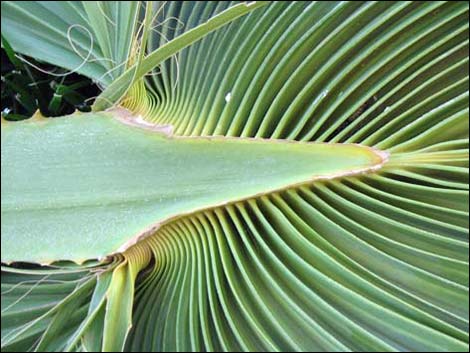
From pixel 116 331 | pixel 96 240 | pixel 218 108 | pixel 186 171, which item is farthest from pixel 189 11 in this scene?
pixel 116 331

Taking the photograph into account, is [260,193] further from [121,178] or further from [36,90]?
[36,90]

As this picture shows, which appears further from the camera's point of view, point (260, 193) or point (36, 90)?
point (36, 90)

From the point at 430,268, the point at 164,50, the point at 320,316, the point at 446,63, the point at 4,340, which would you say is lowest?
the point at 4,340

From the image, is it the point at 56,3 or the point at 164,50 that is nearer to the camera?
the point at 164,50

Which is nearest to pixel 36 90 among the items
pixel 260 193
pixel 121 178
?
pixel 121 178

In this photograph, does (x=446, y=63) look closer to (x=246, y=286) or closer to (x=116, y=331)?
(x=246, y=286)

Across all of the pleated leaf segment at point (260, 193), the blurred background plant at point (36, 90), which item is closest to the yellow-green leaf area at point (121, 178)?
the pleated leaf segment at point (260, 193)

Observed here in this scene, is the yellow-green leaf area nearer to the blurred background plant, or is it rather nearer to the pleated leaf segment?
the pleated leaf segment

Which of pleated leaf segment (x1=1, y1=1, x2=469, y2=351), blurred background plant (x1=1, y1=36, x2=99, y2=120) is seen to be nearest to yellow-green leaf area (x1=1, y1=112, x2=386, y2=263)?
pleated leaf segment (x1=1, y1=1, x2=469, y2=351)

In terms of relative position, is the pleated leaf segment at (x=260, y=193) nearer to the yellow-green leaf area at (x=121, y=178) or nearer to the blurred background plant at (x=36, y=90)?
the yellow-green leaf area at (x=121, y=178)
